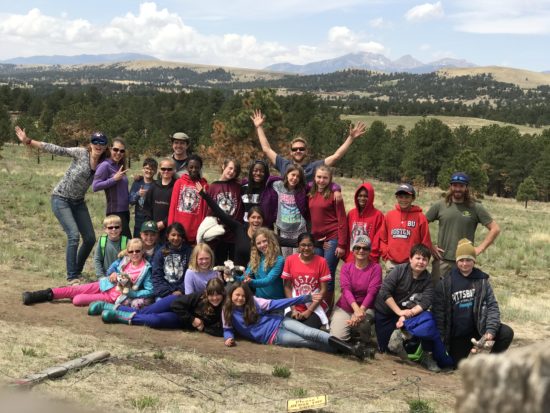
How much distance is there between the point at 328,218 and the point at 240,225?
1.18 metres

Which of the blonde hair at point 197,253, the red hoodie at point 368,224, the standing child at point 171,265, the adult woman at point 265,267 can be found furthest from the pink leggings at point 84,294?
the red hoodie at point 368,224

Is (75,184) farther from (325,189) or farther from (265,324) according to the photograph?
(325,189)

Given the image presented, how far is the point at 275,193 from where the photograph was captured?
7398 mm

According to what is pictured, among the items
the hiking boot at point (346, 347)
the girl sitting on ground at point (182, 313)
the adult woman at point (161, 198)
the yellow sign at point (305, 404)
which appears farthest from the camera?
the adult woman at point (161, 198)

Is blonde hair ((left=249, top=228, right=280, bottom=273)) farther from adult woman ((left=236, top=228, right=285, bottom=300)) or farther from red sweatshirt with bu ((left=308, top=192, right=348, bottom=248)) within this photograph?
red sweatshirt with bu ((left=308, top=192, right=348, bottom=248))

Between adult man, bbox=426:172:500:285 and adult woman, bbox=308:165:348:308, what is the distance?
116 cm

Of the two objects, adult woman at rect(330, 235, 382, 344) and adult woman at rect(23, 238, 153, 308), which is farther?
adult woman at rect(23, 238, 153, 308)

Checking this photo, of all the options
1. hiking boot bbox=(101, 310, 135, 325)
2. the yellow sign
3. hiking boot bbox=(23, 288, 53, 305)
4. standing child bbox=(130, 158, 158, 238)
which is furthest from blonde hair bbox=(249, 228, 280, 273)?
hiking boot bbox=(23, 288, 53, 305)

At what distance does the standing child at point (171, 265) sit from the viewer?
735cm

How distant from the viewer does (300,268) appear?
712 centimetres

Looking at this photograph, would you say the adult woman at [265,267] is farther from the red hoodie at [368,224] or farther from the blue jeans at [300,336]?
the red hoodie at [368,224]

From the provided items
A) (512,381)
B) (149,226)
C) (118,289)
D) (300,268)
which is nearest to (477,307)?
(300,268)

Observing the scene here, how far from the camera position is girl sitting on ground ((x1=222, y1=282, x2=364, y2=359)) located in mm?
6727

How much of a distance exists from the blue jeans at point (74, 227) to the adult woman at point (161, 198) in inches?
46.0
